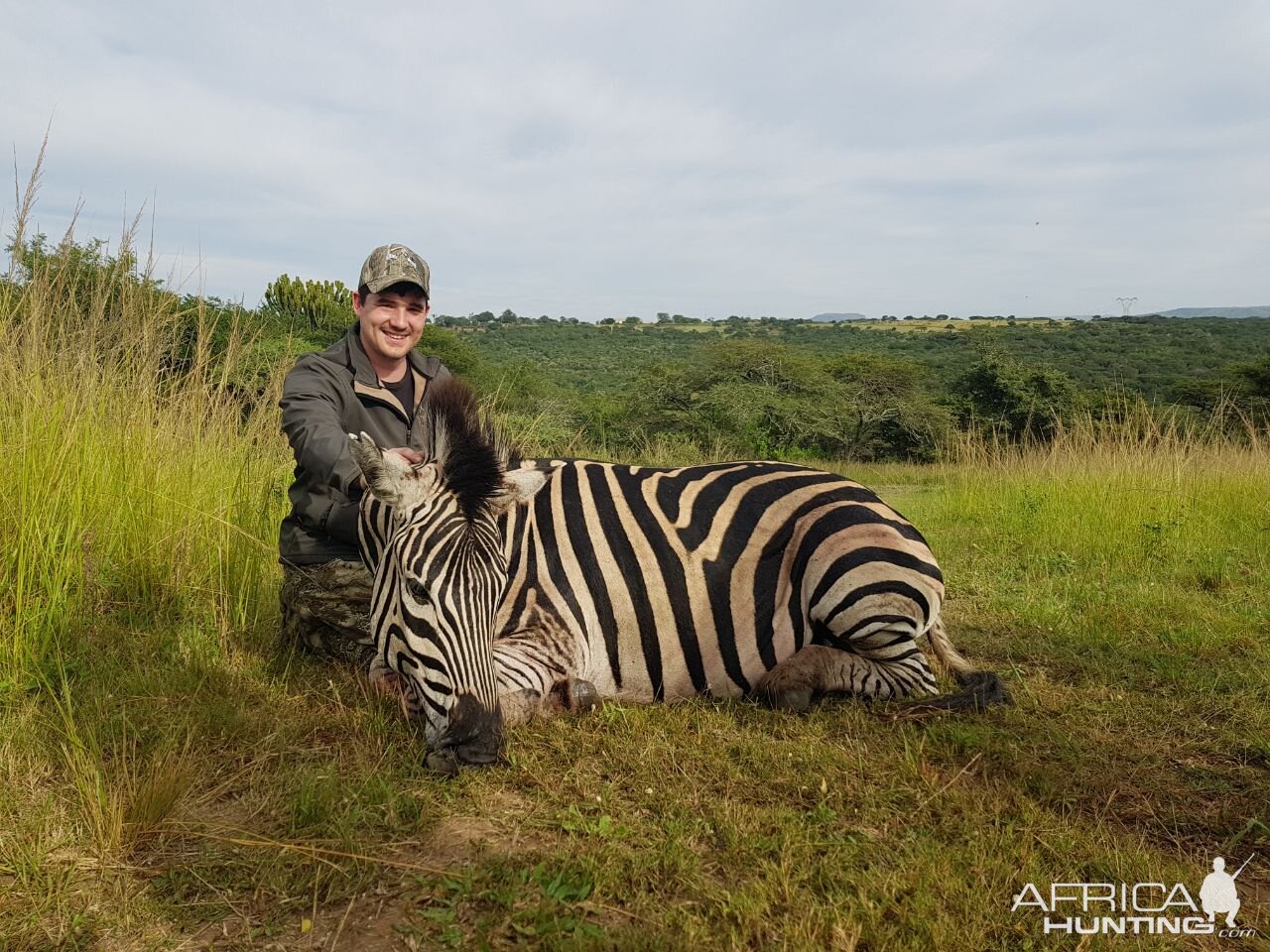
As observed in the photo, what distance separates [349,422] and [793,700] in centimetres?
248

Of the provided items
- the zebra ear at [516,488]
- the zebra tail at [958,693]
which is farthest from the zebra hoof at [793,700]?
the zebra ear at [516,488]

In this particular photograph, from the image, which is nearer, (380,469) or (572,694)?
(380,469)

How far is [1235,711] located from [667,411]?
1687 cm

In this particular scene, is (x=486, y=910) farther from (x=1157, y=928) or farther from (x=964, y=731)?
(x=964, y=731)

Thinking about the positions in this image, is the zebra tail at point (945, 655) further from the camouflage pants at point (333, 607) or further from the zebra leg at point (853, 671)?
the camouflage pants at point (333, 607)

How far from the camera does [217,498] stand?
455 centimetres

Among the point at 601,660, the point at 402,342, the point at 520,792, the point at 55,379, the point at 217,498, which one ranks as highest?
the point at 402,342

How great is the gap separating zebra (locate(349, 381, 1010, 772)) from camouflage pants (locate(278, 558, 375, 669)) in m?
0.43

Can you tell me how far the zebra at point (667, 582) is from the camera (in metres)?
3.01

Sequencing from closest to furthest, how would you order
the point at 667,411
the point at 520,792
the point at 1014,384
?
1. the point at 520,792
2. the point at 667,411
3. the point at 1014,384

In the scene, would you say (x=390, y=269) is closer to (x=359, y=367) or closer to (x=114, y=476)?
(x=359, y=367)

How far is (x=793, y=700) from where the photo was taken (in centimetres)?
336

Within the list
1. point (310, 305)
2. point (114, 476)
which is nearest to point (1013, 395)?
point (310, 305)

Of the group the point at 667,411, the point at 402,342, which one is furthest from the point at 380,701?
the point at 667,411
